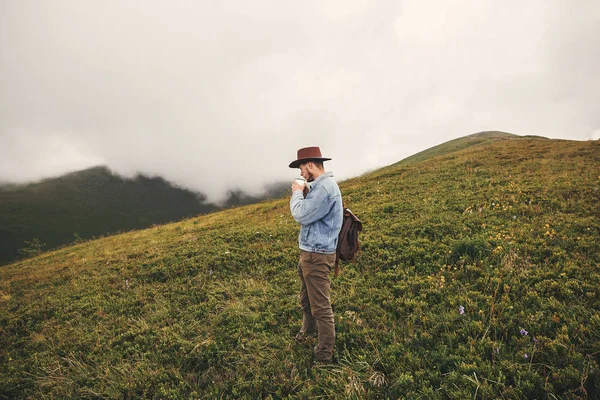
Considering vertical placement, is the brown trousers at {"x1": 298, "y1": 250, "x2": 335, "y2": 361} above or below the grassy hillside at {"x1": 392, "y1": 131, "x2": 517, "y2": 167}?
below

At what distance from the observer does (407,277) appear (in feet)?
23.1

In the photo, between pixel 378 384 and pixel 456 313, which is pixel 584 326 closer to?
pixel 456 313

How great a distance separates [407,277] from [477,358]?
9.37 feet

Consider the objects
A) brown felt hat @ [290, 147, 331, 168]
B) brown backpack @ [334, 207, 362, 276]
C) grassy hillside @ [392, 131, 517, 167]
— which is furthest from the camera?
grassy hillside @ [392, 131, 517, 167]

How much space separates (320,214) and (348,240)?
0.95 m

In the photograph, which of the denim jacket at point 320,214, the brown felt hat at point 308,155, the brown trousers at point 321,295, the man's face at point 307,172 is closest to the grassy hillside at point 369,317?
the brown trousers at point 321,295

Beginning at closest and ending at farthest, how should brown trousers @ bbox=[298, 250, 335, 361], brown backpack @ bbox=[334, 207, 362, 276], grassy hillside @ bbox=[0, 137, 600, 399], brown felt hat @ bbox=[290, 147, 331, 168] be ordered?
1. grassy hillside @ bbox=[0, 137, 600, 399]
2. brown trousers @ bbox=[298, 250, 335, 361]
3. brown felt hat @ bbox=[290, 147, 331, 168]
4. brown backpack @ bbox=[334, 207, 362, 276]

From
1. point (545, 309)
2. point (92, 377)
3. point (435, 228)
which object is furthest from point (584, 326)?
point (92, 377)

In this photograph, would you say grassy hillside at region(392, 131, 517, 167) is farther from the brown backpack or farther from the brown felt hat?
the brown felt hat

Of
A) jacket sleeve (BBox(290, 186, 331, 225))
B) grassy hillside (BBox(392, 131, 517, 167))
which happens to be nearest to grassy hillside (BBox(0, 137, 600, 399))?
jacket sleeve (BBox(290, 186, 331, 225))

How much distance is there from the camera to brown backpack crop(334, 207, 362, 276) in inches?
194

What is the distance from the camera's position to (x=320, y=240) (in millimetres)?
4629

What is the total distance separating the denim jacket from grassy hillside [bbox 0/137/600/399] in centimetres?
214

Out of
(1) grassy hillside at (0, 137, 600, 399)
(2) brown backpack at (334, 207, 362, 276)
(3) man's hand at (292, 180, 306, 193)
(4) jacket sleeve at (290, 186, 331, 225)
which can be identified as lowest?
(1) grassy hillside at (0, 137, 600, 399)
